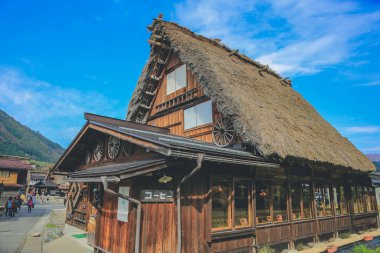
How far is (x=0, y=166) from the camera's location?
35438 mm

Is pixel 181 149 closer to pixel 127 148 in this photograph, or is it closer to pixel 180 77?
pixel 127 148

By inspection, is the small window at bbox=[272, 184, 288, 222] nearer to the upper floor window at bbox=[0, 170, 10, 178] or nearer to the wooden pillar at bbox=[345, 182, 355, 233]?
the wooden pillar at bbox=[345, 182, 355, 233]

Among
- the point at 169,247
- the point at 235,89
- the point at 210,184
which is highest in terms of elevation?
the point at 235,89

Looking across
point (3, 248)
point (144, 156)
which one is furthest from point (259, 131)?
point (3, 248)

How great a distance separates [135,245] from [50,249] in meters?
5.45

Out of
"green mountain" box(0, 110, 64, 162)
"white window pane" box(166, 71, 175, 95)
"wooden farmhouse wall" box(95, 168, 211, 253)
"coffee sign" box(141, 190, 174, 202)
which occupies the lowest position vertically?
"wooden farmhouse wall" box(95, 168, 211, 253)

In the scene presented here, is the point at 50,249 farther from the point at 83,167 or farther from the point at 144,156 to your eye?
the point at 144,156

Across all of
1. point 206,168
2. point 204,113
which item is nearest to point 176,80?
point 204,113

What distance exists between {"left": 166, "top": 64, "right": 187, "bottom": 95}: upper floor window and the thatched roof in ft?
3.57

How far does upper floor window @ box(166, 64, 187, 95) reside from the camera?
13.4 m

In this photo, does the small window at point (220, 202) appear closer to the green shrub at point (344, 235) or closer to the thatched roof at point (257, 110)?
the thatched roof at point (257, 110)

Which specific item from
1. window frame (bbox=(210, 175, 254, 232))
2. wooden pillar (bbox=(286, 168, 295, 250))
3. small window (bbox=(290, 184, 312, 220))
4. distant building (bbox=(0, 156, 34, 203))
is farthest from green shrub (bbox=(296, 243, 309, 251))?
distant building (bbox=(0, 156, 34, 203))

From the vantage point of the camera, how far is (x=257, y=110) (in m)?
10.1

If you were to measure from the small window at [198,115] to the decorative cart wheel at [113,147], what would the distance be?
145 inches
